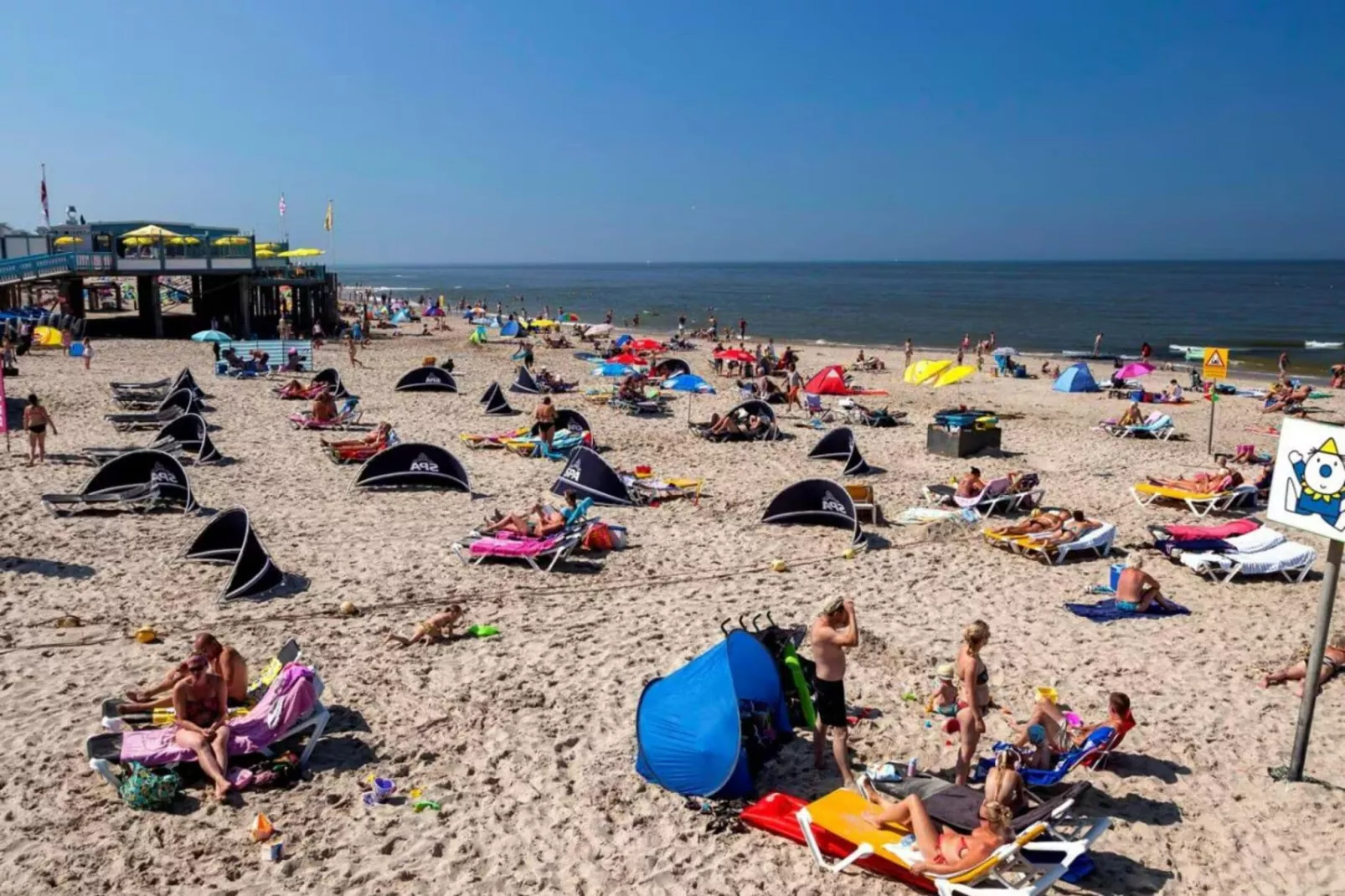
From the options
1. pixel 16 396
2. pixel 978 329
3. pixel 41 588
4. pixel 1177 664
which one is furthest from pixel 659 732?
pixel 978 329

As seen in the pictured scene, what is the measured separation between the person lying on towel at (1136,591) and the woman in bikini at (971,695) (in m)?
3.72

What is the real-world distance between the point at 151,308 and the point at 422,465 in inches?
1052

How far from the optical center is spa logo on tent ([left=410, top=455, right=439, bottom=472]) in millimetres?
13820

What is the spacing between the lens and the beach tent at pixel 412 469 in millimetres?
13820

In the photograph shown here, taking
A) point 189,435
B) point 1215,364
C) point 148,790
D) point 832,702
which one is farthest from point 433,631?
point 1215,364

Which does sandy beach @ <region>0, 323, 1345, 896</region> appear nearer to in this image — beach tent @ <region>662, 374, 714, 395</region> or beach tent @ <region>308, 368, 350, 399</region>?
beach tent @ <region>662, 374, 714, 395</region>

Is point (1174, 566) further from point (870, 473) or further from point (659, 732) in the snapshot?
point (659, 732)

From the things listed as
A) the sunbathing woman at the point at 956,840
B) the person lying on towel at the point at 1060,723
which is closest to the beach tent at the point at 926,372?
the person lying on towel at the point at 1060,723

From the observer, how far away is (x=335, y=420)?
18.7 meters

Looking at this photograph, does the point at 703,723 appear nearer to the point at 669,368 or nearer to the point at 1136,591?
the point at 1136,591

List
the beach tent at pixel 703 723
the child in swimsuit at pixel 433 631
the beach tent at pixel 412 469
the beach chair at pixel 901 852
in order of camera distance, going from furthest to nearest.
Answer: the beach tent at pixel 412 469 < the child in swimsuit at pixel 433 631 < the beach tent at pixel 703 723 < the beach chair at pixel 901 852

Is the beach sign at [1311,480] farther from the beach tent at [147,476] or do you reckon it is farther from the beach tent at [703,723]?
the beach tent at [147,476]

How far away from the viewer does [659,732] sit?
6191 millimetres

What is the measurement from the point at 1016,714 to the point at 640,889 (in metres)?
3.38
